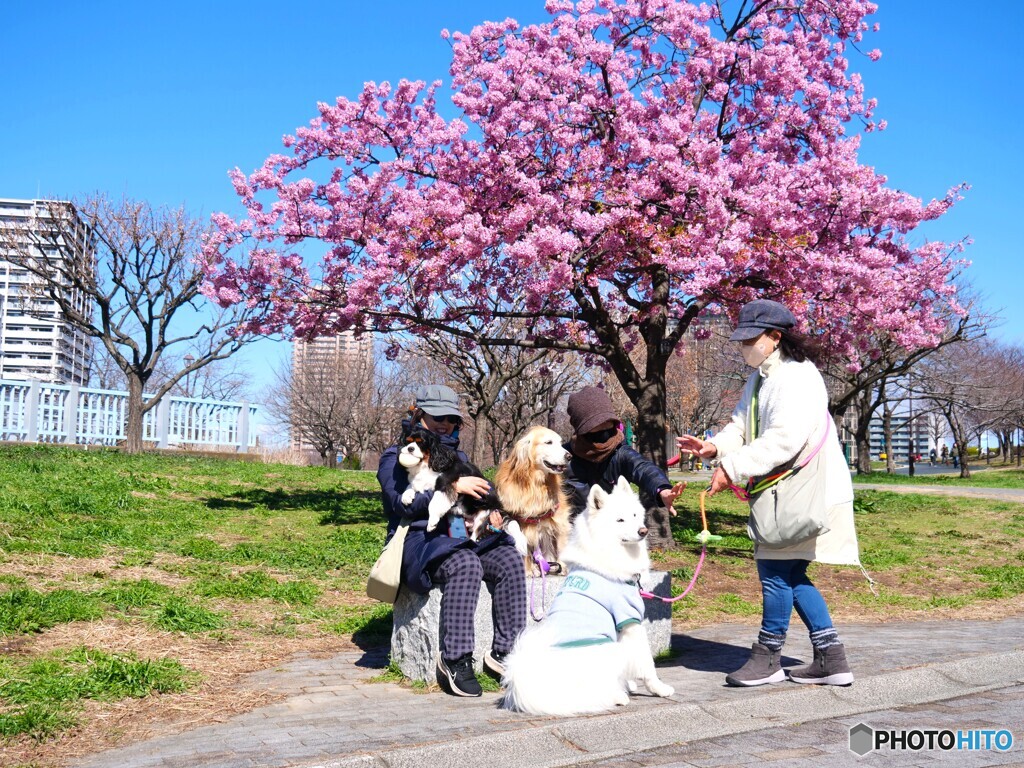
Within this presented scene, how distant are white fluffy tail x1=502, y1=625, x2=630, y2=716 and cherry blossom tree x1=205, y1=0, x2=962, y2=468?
777cm

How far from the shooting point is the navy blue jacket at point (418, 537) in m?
5.24

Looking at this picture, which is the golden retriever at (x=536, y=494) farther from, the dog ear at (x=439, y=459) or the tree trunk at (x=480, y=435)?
the tree trunk at (x=480, y=435)

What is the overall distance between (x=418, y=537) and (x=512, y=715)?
4.33ft

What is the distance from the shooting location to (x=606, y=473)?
5.85m

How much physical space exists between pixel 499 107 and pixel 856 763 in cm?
1148

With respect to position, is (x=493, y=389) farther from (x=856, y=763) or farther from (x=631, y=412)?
(x=856, y=763)

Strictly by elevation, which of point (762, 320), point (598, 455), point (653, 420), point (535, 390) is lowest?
point (598, 455)

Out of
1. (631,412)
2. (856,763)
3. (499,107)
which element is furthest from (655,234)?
(631,412)

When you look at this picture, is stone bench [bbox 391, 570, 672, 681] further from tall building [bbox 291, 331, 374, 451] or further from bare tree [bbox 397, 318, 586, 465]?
Result: tall building [bbox 291, 331, 374, 451]

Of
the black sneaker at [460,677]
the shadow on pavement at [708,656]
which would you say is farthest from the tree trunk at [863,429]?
the black sneaker at [460,677]

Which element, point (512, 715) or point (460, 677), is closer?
point (512, 715)

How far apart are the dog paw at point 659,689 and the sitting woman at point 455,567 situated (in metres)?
0.86

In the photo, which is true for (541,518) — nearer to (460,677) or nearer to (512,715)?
(460,677)

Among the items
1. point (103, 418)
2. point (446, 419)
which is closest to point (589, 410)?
point (446, 419)
